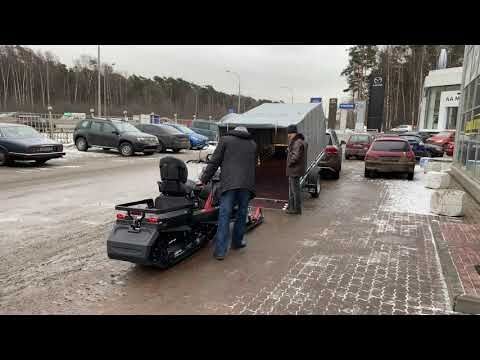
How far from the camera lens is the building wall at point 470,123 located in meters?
11.6

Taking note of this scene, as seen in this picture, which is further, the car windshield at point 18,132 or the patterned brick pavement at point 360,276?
the car windshield at point 18,132

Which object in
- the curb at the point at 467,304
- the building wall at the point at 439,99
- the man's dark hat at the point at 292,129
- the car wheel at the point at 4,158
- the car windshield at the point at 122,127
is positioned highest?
the building wall at the point at 439,99

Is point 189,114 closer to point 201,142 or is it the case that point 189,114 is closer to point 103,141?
point 201,142

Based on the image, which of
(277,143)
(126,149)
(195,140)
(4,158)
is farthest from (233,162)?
(195,140)

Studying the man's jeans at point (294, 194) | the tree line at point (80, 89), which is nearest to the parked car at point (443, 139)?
the man's jeans at point (294, 194)

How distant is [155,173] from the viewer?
13914 millimetres

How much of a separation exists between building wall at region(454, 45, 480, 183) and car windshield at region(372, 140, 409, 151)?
6.75 feet

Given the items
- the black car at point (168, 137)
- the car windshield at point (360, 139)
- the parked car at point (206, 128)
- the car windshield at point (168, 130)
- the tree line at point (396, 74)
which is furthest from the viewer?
the tree line at point (396, 74)

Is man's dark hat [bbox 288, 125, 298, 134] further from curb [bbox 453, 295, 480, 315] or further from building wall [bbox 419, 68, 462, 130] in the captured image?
building wall [bbox 419, 68, 462, 130]

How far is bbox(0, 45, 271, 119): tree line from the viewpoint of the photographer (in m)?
68.8

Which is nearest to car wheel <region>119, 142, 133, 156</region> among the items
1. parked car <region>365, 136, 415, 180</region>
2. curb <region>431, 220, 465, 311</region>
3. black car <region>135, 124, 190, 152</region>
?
black car <region>135, 124, 190, 152</region>

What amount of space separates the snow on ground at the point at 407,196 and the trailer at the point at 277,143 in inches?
77.5

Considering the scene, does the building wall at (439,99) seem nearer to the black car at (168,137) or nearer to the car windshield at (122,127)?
the black car at (168,137)
